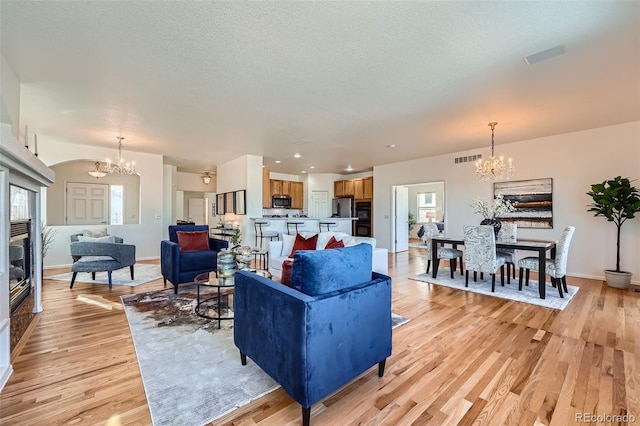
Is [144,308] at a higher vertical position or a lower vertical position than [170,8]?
lower

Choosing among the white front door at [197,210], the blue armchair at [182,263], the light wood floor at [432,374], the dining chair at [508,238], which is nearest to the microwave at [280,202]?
the white front door at [197,210]

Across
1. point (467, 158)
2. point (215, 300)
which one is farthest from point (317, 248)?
point (467, 158)

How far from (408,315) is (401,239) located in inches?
215

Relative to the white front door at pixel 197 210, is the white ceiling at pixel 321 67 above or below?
above

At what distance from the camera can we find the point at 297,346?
59.8 inches

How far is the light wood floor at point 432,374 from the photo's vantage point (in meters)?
1.64

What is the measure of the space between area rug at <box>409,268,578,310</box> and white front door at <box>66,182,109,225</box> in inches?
315

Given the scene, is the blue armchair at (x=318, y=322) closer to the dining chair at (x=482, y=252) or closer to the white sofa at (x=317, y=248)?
the white sofa at (x=317, y=248)

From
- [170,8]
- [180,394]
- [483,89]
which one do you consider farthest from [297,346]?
[483,89]

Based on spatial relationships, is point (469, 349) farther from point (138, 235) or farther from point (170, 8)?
point (138, 235)

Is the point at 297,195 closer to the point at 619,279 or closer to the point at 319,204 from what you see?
the point at 319,204

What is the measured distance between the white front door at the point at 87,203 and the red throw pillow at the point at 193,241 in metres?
4.76

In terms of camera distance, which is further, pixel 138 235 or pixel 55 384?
pixel 138 235

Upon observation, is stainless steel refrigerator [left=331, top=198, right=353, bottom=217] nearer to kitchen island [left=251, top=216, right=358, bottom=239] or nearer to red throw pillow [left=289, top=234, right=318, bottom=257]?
kitchen island [left=251, top=216, right=358, bottom=239]
